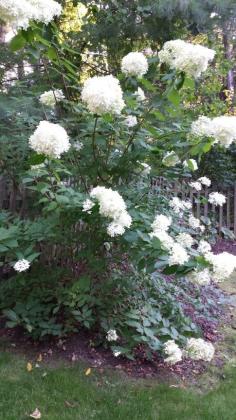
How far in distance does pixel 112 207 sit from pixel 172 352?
4.15 feet

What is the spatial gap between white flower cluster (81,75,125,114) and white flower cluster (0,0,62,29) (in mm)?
421

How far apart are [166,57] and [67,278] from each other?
1821 millimetres

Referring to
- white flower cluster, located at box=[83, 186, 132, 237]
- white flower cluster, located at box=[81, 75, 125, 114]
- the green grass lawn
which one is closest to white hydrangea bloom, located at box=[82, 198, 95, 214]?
white flower cluster, located at box=[83, 186, 132, 237]

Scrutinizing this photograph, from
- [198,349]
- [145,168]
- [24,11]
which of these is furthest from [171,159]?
[24,11]

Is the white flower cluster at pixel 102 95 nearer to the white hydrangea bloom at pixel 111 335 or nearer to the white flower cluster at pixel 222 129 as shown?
the white flower cluster at pixel 222 129

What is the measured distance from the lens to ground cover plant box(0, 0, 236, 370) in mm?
2709

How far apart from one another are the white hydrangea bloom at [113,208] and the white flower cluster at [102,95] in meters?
0.45

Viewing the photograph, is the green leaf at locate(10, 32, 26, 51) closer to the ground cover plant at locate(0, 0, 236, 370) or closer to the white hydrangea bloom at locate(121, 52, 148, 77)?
the ground cover plant at locate(0, 0, 236, 370)

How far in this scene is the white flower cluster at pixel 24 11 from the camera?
2215mm

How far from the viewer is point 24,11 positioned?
2260 millimetres

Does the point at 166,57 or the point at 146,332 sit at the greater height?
the point at 166,57

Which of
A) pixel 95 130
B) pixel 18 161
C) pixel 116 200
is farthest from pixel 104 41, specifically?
pixel 116 200

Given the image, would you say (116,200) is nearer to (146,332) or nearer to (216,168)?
(146,332)

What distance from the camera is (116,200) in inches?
104
